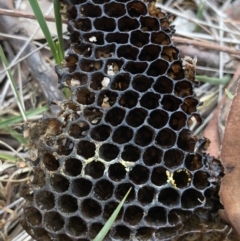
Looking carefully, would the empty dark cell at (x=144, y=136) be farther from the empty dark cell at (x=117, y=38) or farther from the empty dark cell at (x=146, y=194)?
the empty dark cell at (x=117, y=38)

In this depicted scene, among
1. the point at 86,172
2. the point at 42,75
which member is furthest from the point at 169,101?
the point at 42,75

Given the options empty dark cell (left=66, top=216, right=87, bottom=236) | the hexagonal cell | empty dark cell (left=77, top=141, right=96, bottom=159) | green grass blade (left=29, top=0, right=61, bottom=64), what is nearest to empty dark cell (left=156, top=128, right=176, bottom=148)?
the hexagonal cell

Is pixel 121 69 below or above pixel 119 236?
above

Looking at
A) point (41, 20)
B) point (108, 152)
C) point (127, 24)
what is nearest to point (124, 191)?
point (108, 152)

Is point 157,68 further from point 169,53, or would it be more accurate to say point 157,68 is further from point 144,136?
Answer: point 144,136

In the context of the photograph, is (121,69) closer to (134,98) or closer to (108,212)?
(134,98)

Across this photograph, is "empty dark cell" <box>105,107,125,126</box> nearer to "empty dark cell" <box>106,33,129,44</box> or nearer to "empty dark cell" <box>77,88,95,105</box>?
"empty dark cell" <box>77,88,95,105</box>
